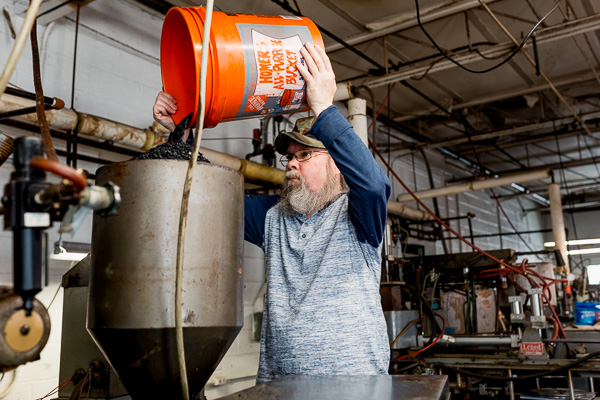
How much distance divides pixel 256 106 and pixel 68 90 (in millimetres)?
2193

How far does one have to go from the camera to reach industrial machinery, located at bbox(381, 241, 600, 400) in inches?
119

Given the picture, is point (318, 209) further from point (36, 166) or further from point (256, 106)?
point (36, 166)

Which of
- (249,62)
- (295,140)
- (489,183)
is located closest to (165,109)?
(249,62)

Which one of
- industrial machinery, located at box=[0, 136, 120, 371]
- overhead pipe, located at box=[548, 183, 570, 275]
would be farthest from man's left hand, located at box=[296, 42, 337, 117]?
overhead pipe, located at box=[548, 183, 570, 275]

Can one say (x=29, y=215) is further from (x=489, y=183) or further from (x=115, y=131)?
(x=489, y=183)

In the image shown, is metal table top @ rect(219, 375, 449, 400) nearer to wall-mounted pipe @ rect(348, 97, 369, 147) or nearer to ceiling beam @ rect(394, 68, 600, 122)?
wall-mounted pipe @ rect(348, 97, 369, 147)

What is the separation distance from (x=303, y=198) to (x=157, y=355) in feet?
2.69

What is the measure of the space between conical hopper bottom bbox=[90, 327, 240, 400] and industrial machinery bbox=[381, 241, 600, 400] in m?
2.30

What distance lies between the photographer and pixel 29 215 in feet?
1.85

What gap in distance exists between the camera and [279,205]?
1631 millimetres

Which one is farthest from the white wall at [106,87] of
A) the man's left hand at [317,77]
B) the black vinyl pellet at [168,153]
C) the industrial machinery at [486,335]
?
the man's left hand at [317,77]

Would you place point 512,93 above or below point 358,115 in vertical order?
above

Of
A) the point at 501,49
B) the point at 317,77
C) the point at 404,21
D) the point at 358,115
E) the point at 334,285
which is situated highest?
the point at 404,21

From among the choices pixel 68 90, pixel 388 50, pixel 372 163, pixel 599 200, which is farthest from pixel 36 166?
pixel 599 200
